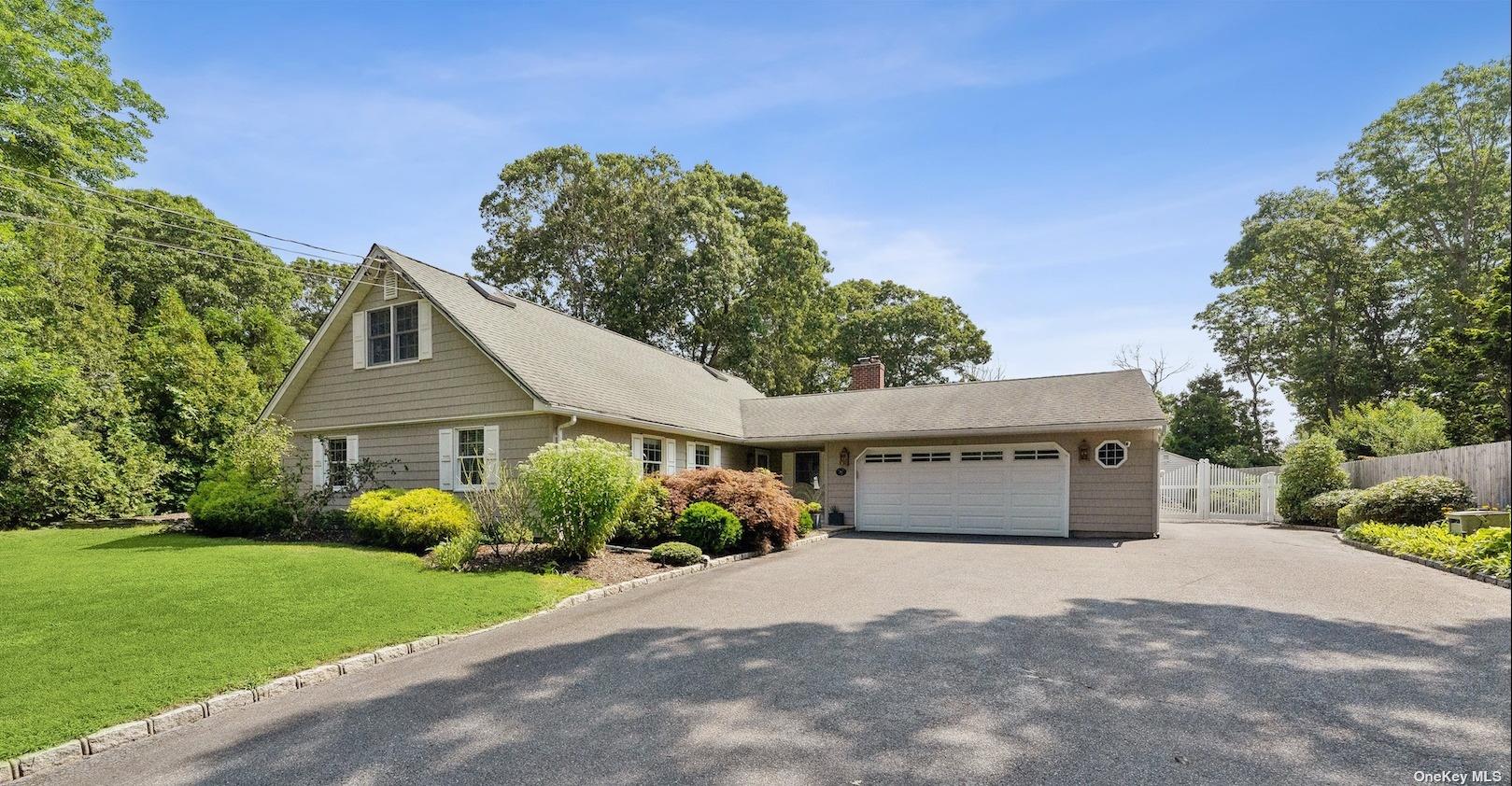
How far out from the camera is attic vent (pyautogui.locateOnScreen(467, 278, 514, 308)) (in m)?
16.4

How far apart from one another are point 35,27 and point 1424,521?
31.7 meters

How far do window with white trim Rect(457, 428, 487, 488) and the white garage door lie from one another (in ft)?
30.5

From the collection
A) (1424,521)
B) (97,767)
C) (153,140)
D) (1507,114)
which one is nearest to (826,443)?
(1424,521)

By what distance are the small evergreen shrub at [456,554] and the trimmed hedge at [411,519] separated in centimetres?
60

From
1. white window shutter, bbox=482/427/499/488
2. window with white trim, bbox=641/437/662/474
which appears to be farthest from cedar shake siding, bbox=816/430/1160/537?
white window shutter, bbox=482/427/499/488

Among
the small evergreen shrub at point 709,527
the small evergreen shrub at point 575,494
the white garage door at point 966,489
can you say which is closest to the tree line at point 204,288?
the small evergreen shrub at point 575,494

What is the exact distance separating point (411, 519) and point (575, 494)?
348 cm

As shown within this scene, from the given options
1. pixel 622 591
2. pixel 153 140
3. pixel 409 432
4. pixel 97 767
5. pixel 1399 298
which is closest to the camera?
pixel 97 767

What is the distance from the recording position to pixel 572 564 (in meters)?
10.1

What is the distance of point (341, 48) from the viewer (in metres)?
7.89

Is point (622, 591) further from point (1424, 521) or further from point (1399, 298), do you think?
point (1424, 521)

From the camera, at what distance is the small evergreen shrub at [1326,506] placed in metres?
17.0

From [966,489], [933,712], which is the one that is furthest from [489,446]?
[933,712]

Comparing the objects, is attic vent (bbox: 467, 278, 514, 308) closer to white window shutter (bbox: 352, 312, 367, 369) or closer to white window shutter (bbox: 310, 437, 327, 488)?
white window shutter (bbox: 352, 312, 367, 369)
